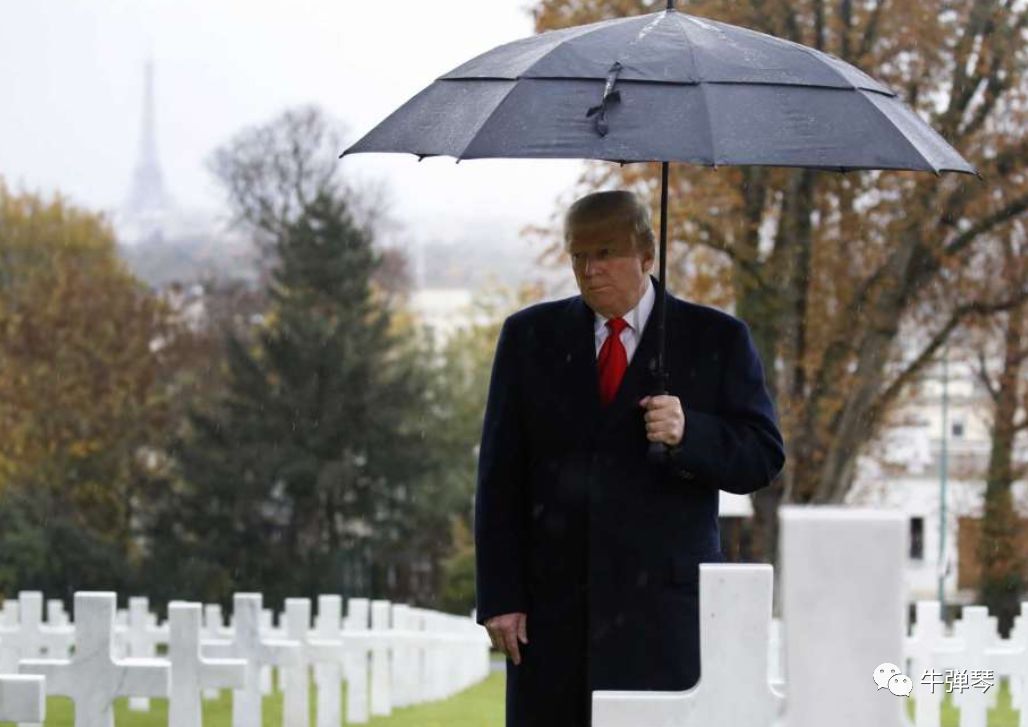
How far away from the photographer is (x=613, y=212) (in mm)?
5211

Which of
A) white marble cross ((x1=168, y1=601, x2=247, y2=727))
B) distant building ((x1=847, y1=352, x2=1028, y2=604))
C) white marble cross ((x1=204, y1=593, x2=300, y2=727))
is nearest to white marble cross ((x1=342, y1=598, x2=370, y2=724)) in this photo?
white marble cross ((x1=204, y1=593, x2=300, y2=727))

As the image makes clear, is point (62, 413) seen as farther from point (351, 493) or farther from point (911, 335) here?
point (911, 335)

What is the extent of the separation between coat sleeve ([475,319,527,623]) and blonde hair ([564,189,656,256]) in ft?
0.97

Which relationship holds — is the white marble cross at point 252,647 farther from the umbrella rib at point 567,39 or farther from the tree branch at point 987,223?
the tree branch at point 987,223

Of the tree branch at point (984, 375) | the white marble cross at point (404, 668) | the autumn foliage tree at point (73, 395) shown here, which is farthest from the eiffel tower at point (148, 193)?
the white marble cross at point (404, 668)

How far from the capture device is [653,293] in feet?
17.6

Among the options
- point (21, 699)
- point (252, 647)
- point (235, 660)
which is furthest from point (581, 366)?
point (252, 647)

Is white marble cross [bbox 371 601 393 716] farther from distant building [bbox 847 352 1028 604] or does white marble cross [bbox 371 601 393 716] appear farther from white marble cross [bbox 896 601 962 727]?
distant building [bbox 847 352 1028 604]

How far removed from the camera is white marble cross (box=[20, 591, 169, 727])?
23.5 ft

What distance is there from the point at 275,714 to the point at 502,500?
9737 millimetres

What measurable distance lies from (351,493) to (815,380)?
34151mm

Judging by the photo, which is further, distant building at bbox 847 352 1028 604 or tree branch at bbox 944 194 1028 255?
distant building at bbox 847 352 1028 604

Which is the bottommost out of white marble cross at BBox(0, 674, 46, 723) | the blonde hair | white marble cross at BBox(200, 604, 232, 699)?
white marble cross at BBox(200, 604, 232, 699)

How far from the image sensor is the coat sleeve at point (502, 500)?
5.28 metres
